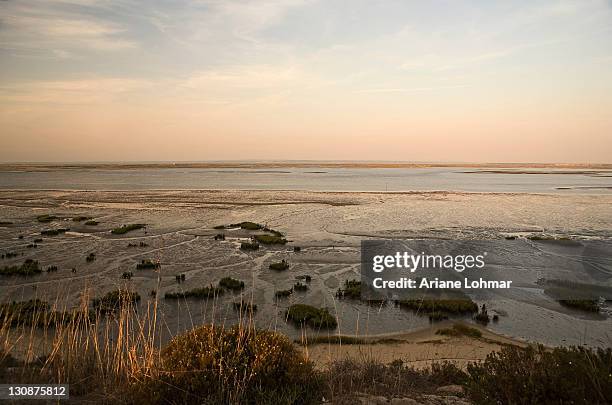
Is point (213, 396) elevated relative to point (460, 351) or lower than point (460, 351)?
elevated

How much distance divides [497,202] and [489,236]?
2395cm

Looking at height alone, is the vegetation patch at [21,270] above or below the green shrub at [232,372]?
below

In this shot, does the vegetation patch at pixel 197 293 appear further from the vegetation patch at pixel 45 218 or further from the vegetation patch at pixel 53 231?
the vegetation patch at pixel 45 218

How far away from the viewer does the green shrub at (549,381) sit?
5.00 meters

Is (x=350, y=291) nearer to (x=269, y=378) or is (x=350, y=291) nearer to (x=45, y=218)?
(x=269, y=378)

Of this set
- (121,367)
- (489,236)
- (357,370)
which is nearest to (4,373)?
(121,367)

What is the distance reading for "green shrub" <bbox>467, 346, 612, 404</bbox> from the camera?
5.00 m

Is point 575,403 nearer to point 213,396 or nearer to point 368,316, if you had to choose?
point 213,396

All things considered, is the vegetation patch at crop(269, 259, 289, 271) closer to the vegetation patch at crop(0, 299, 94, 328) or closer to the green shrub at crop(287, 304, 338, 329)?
the green shrub at crop(287, 304, 338, 329)

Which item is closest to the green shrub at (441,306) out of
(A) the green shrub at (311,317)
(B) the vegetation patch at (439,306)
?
(B) the vegetation patch at (439,306)

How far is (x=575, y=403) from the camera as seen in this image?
16.1 feet

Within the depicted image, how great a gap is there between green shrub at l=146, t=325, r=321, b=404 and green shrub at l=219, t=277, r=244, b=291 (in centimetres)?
1098

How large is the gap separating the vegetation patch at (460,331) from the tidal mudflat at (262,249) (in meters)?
0.95

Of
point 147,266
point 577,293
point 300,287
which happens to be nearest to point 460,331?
point 300,287
